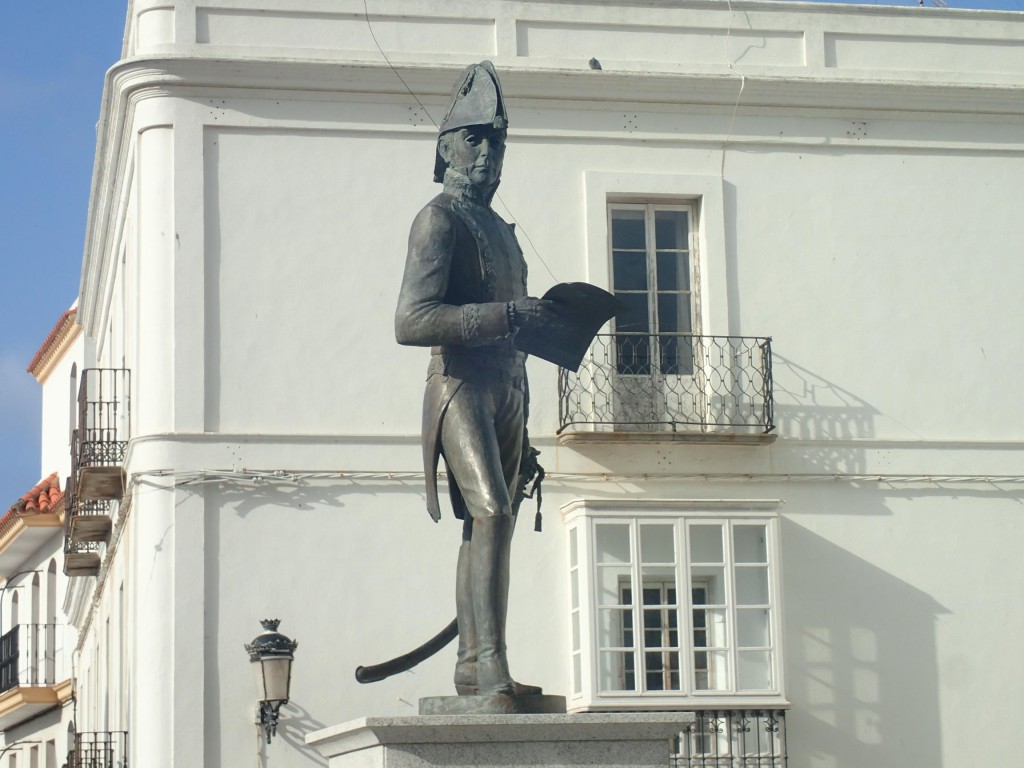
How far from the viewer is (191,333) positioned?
1627cm

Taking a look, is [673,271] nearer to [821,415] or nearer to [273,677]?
[821,415]

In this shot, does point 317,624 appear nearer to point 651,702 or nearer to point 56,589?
point 651,702

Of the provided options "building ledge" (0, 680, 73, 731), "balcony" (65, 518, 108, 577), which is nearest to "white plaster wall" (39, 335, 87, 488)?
"building ledge" (0, 680, 73, 731)

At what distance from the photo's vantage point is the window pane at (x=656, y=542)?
53.3 feet

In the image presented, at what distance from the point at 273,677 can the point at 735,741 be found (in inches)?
151

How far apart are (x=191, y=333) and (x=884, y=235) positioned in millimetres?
6220

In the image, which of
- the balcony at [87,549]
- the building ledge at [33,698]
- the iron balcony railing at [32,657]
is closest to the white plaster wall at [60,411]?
the iron balcony railing at [32,657]

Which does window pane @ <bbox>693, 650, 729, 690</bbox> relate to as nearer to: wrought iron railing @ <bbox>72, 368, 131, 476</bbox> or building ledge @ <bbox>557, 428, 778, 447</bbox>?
building ledge @ <bbox>557, 428, 778, 447</bbox>

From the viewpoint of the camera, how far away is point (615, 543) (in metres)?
16.2

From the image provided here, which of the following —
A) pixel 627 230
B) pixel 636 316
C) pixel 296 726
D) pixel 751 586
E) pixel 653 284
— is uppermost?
pixel 627 230

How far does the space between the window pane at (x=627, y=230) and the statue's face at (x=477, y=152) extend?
31.5 ft

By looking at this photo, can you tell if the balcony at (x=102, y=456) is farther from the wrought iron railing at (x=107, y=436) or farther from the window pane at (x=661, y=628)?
the window pane at (x=661, y=628)

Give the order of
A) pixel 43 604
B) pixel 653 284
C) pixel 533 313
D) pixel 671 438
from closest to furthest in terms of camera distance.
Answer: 1. pixel 533 313
2. pixel 671 438
3. pixel 653 284
4. pixel 43 604

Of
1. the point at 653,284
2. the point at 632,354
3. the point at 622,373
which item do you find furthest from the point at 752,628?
the point at 653,284
